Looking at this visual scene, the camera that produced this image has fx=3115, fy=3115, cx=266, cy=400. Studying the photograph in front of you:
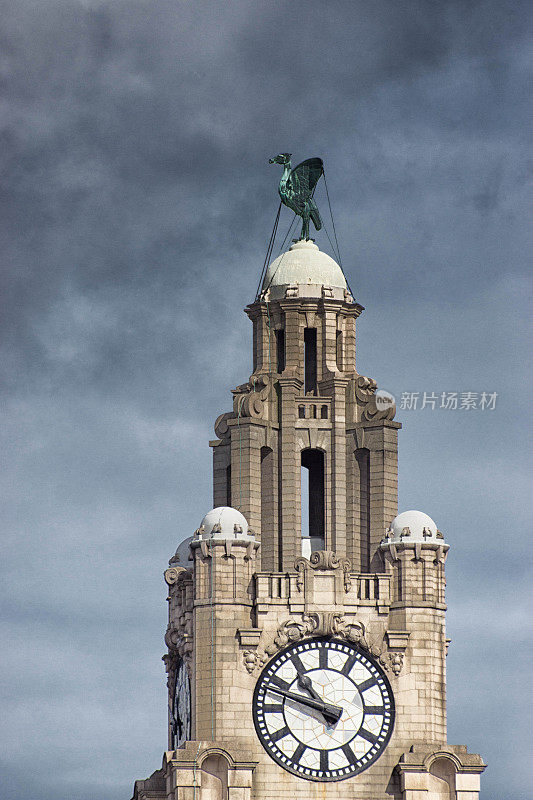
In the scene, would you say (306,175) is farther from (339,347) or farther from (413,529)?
(413,529)

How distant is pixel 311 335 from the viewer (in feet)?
262

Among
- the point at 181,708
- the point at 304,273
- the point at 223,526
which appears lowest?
the point at 181,708

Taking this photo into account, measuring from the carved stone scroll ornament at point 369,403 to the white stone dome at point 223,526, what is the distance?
16.2 feet

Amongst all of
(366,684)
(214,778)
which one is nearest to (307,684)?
(366,684)

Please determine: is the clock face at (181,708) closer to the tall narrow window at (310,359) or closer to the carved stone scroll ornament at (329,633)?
the carved stone scroll ornament at (329,633)

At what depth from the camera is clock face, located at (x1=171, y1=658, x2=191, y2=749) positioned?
7650 centimetres

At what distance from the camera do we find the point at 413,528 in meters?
76.4

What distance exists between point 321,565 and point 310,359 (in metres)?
6.54

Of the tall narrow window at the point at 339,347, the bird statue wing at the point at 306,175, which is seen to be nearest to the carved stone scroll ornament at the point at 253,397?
the tall narrow window at the point at 339,347

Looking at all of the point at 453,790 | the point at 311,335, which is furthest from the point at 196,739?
the point at 311,335

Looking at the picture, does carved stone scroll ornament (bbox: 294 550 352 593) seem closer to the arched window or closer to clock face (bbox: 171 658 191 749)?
clock face (bbox: 171 658 191 749)

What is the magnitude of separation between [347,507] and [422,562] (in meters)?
3.01

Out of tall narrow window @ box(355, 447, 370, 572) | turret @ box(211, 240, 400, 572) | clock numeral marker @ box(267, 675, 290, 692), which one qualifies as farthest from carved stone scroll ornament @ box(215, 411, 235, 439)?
clock numeral marker @ box(267, 675, 290, 692)

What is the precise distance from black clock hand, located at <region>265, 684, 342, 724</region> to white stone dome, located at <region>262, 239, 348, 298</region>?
1068 cm
